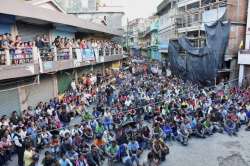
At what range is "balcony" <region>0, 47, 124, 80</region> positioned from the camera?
12.2 metres

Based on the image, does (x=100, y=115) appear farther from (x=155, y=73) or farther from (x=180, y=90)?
(x=155, y=73)

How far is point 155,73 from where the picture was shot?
29969 mm

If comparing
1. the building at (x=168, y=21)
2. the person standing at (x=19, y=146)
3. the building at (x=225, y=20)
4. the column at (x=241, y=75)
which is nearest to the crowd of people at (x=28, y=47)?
the person standing at (x=19, y=146)

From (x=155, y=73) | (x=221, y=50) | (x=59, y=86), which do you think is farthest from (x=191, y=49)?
(x=59, y=86)

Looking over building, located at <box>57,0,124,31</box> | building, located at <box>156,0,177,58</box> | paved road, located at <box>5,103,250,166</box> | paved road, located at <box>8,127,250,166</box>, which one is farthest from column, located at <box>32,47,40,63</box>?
building, located at <box>57,0,124,31</box>

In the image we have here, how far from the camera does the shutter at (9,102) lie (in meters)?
13.7

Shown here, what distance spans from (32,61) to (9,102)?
2.37 m

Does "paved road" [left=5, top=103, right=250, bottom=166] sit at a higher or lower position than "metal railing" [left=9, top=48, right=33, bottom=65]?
lower

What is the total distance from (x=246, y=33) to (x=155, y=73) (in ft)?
34.7

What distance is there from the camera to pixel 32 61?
45.6 feet

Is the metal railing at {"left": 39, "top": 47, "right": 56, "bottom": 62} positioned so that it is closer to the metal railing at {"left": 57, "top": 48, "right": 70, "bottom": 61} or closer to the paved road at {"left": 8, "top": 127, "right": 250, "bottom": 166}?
the metal railing at {"left": 57, "top": 48, "right": 70, "bottom": 61}

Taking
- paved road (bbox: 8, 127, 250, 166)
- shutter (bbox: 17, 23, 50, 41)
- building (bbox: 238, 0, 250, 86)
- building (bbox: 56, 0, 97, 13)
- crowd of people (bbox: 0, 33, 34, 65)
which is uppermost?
building (bbox: 56, 0, 97, 13)

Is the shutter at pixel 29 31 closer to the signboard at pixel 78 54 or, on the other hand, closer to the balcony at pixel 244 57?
the signboard at pixel 78 54

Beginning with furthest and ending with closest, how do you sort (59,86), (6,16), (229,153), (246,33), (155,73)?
(155,73), (246,33), (59,86), (6,16), (229,153)
